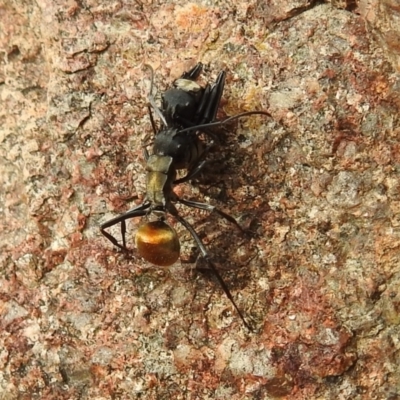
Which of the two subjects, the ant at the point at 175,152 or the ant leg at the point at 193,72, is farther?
the ant leg at the point at 193,72

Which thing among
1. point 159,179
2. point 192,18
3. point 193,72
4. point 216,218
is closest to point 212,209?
point 216,218

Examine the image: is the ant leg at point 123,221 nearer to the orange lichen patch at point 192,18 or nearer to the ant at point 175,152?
the ant at point 175,152

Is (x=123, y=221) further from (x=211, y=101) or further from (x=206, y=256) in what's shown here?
(x=211, y=101)

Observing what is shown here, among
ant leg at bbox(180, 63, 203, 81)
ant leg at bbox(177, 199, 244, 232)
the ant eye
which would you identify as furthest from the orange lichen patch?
the ant eye

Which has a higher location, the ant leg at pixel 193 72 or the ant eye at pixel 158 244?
the ant leg at pixel 193 72

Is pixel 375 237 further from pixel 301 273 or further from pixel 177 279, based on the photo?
A: pixel 177 279

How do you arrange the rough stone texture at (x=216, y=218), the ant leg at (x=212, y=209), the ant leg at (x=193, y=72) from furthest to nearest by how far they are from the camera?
the ant leg at (x=193, y=72) → the ant leg at (x=212, y=209) → the rough stone texture at (x=216, y=218)

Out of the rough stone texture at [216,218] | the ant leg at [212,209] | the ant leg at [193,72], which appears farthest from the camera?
the ant leg at [193,72]

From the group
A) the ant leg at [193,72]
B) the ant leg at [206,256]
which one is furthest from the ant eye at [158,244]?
the ant leg at [193,72]
